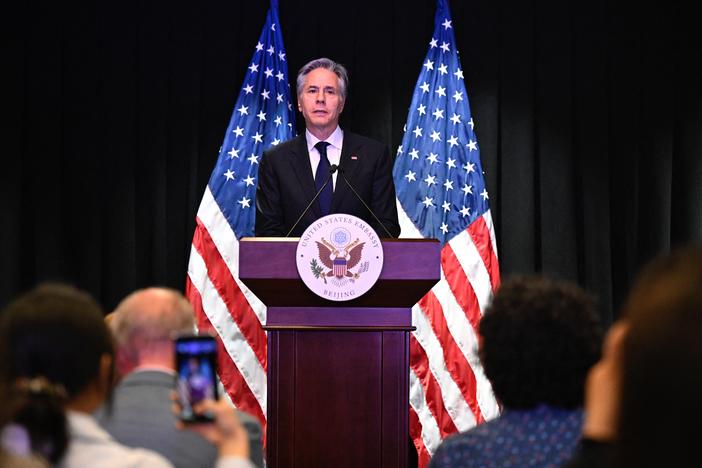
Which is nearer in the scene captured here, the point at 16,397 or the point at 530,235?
the point at 16,397

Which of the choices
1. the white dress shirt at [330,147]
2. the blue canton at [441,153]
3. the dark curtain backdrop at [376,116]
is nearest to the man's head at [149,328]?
the white dress shirt at [330,147]

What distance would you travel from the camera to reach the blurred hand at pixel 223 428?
150 centimetres

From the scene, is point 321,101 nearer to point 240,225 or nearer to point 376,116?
point 240,225

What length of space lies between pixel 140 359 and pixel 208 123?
380 centimetres

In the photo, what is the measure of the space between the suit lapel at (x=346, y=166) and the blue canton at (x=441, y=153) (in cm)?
108

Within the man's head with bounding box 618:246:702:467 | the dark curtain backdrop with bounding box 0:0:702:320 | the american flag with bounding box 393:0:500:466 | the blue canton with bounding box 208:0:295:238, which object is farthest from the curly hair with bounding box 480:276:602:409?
the dark curtain backdrop with bounding box 0:0:702:320

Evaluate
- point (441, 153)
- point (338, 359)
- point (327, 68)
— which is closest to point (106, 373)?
point (338, 359)

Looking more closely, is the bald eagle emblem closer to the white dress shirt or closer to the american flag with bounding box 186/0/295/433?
the white dress shirt

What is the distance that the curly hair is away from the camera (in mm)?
1814

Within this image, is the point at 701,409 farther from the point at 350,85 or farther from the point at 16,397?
the point at 350,85

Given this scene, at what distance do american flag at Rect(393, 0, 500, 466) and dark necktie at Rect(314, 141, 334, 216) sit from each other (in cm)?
110

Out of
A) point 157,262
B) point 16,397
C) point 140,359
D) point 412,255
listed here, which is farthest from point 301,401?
point 157,262

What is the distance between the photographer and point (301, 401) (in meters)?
3.36

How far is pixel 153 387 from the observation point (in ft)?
6.30
